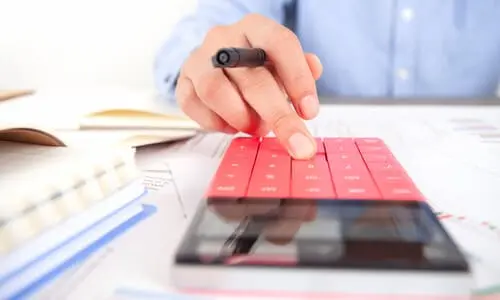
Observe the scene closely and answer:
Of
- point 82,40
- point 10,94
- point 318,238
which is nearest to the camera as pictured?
point 318,238

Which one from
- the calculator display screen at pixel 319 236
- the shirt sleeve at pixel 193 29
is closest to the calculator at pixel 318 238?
the calculator display screen at pixel 319 236

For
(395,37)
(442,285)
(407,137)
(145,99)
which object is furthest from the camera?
(395,37)

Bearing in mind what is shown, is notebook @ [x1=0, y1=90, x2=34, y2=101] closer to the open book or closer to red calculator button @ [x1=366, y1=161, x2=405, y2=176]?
the open book

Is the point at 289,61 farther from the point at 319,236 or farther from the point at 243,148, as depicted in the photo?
the point at 319,236

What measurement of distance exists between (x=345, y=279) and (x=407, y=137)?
1.15ft

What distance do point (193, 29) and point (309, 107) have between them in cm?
48

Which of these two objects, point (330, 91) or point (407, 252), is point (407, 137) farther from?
point (330, 91)

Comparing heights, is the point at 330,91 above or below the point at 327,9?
below

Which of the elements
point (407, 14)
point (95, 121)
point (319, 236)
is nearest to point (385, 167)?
point (319, 236)

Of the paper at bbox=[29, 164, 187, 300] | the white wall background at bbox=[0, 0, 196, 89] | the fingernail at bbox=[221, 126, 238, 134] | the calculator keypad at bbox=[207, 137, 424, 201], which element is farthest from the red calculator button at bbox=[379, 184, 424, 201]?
the white wall background at bbox=[0, 0, 196, 89]

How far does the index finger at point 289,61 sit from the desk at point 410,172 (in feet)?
0.26

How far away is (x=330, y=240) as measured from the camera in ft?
0.86

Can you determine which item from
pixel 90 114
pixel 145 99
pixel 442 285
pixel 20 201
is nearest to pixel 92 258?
pixel 20 201

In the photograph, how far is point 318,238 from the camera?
0.27 m
